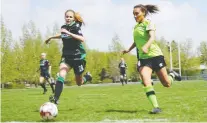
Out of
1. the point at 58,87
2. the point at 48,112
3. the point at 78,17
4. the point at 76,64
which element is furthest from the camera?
the point at 76,64

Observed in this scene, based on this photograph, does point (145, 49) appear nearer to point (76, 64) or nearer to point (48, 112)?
point (76, 64)

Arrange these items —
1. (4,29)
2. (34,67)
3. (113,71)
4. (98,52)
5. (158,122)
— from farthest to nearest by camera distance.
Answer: (98,52)
(113,71)
(34,67)
(4,29)
(158,122)

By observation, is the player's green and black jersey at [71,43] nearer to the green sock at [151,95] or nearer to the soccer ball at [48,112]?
the green sock at [151,95]

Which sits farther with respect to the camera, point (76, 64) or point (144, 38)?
point (76, 64)

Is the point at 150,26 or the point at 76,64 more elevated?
the point at 150,26

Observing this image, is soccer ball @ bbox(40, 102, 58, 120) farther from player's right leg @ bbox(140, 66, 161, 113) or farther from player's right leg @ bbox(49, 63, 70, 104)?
player's right leg @ bbox(140, 66, 161, 113)

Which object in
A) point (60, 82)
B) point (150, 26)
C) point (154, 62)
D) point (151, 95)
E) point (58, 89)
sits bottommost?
point (151, 95)

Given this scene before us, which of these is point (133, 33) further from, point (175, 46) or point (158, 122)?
point (175, 46)

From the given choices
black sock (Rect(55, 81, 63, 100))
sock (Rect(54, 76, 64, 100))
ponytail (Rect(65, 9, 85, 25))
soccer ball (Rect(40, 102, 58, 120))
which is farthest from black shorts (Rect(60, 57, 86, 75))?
soccer ball (Rect(40, 102, 58, 120))


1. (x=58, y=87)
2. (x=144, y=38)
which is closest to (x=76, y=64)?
(x=58, y=87)

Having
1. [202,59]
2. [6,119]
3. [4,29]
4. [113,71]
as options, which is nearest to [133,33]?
[6,119]

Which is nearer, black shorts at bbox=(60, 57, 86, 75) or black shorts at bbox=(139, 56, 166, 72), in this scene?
black shorts at bbox=(139, 56, 166, 72)

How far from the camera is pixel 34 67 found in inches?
2142

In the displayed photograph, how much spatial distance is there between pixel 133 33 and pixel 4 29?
4483cm
